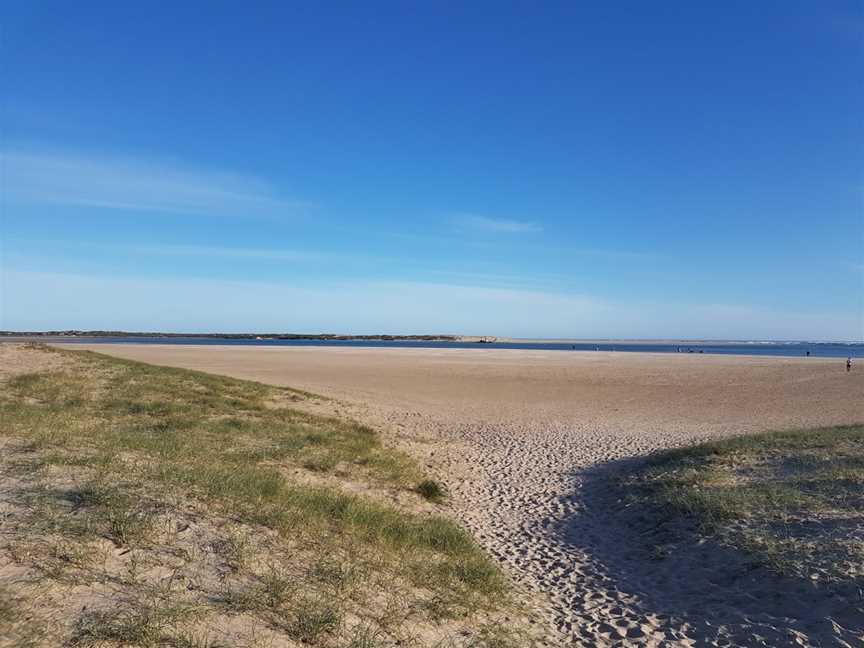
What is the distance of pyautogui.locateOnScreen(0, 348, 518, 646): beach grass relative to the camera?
547 cm

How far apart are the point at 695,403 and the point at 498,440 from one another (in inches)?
604

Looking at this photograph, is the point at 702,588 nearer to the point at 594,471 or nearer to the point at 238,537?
the point at 238,537

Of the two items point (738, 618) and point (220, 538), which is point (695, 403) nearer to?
point (738, 618)

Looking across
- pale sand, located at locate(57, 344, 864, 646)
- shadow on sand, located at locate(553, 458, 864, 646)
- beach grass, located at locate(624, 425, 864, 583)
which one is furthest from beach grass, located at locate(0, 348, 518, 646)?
beach grass, located at locate(624, 425, 864, 583)

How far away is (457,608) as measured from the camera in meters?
6.65

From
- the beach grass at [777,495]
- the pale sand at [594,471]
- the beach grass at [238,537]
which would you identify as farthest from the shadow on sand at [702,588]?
the beach grass at [238,537]

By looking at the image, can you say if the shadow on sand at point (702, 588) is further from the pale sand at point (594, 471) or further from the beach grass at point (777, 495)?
the beach grass at point (777, 495)

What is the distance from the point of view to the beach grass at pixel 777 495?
808cm

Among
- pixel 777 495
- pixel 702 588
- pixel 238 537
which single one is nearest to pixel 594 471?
pixel 777 495

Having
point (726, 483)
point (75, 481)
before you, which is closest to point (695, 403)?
point (726, 483)

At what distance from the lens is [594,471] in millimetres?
15742

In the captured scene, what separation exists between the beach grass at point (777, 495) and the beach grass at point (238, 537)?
4.17 metres

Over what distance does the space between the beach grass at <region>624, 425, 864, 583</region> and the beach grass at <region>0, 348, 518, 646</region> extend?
4172 millimetres

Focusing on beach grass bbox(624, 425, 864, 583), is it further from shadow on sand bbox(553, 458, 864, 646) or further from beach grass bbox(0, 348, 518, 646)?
beach grass bbox(0, 348, 518, 646)
